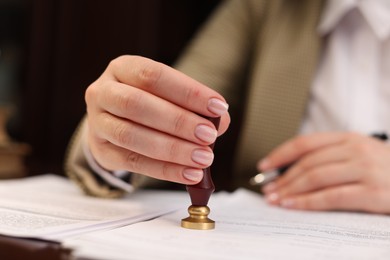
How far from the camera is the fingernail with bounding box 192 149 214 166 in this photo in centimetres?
47

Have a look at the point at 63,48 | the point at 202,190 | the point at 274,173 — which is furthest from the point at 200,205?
the point at 63,48

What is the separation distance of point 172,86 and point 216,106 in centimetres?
5

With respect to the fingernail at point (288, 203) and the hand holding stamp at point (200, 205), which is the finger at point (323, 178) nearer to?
the fingernail at point (288, 203)

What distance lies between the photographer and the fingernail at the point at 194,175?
470mm

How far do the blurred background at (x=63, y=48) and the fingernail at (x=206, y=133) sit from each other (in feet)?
3.17

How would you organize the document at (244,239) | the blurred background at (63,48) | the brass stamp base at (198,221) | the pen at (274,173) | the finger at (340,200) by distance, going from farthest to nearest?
the blurred background at (63,48)
the pen at (274,173)
the finger at (340,200)
the brass stamp base at (198,221)
the document at (244,239)

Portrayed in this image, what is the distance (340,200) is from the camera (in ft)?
2.22

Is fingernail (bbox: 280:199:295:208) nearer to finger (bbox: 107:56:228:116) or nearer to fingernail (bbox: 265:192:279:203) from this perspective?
fingernail (bbox: 265:192:279:203)

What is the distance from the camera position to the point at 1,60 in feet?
4.91

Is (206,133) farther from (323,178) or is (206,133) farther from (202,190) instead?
(323,178)

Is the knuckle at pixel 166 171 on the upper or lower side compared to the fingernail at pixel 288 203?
lower

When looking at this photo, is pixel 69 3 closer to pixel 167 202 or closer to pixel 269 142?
pixel 269 142

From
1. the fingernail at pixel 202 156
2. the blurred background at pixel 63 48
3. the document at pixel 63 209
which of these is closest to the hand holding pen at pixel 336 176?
the document at pixel 63 209

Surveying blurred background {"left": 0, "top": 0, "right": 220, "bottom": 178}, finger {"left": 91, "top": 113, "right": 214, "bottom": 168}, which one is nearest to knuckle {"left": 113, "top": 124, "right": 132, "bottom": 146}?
finger {"left": 91, "top": 113, "right": 214, "bottom": 168}
